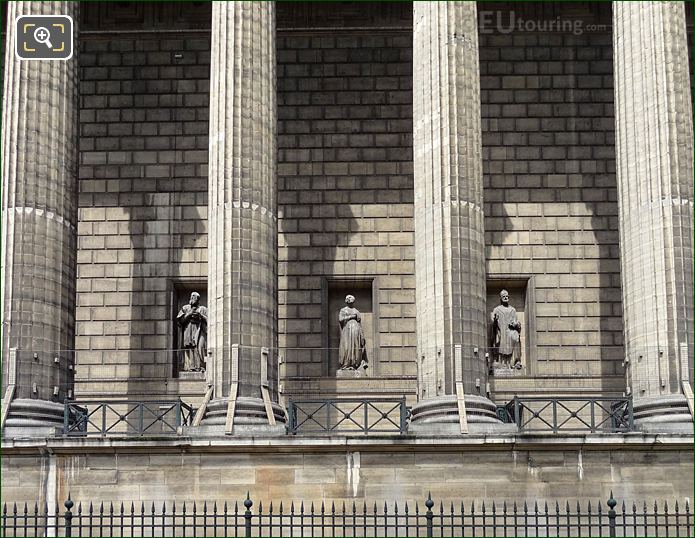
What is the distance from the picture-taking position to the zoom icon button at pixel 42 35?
122ft

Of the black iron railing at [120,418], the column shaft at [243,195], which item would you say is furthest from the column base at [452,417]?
the black iron railing at [120,418]

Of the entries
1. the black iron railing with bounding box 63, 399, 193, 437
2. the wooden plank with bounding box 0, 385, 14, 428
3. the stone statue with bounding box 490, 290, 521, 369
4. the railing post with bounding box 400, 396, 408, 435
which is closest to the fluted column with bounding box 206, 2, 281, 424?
the black iron railing with bounding box 63, 399, 193, 437

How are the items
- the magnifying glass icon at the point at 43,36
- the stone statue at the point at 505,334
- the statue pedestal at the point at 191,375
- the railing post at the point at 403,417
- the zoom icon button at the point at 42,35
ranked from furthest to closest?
1. the stone statue at the point at 505,334
2. the statue pedestal at the point at 191,375
3. the magnifying glass icon at the point at 43,36
4. the zoom icon button at the point at 42,35
5. the railing post at the point at 403,417

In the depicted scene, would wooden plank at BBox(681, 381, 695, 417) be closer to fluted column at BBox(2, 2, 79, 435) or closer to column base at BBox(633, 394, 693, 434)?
column base at BBox(633, 394, 693, 434)

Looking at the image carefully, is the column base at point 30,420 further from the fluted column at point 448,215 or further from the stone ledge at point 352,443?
the fluted column at point 448,215

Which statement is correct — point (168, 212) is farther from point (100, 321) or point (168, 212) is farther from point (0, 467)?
point (0, 467)

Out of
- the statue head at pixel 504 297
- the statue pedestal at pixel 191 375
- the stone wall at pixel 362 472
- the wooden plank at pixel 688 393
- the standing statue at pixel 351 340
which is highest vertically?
the statue head at pixel 504 297

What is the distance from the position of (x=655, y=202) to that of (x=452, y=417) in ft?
22.8

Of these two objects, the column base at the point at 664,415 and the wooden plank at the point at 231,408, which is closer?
the wooden plank at the point at 231,408

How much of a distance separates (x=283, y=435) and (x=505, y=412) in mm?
6428

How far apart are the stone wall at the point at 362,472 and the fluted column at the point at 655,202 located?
2058mm

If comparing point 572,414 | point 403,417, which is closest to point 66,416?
point 403,417

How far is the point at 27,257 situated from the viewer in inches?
1416

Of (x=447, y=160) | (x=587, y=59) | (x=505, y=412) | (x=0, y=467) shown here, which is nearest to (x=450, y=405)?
(x=505, y=412)
